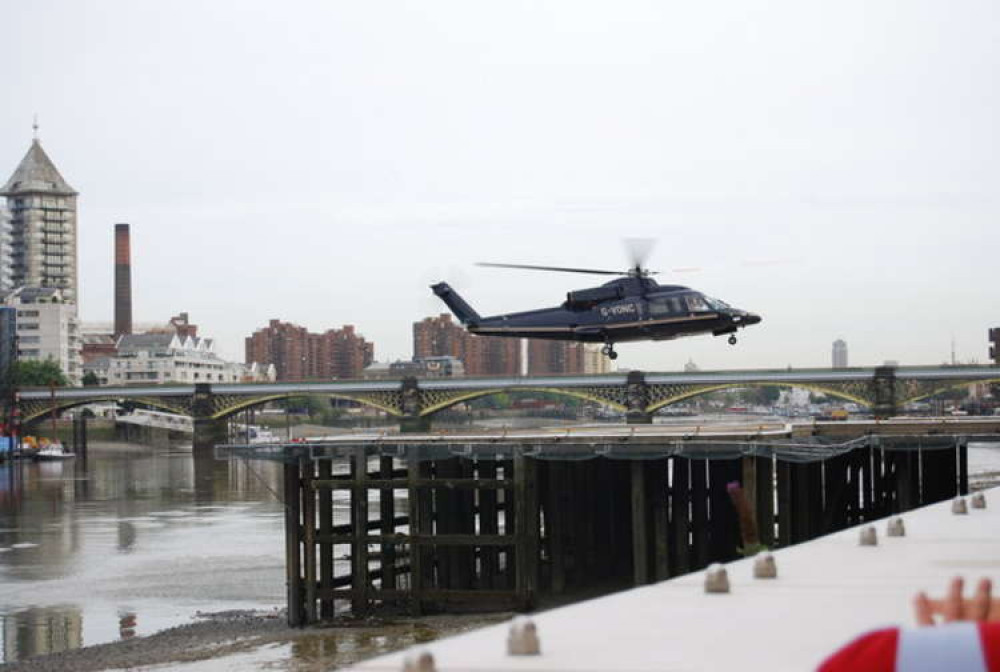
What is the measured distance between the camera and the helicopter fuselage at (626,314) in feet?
138

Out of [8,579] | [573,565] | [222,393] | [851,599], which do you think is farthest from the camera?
[222,393]

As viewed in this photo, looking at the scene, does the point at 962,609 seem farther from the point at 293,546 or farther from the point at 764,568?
the point at 293,546

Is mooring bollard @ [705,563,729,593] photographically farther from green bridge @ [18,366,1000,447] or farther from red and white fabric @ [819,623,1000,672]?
green bridge @ [18,366,1000,447]

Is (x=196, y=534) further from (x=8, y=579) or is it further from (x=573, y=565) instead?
(x=573, y=565)

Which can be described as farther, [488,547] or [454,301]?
[454,301]

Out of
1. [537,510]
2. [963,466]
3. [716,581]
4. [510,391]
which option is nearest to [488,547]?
[537,510]

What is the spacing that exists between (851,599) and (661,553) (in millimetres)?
23393

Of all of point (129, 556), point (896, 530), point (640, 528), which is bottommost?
point (129, 556)

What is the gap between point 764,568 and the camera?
487 inches

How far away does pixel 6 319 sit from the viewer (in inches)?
7726

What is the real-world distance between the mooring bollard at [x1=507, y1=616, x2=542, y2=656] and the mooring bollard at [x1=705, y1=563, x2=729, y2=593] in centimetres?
340

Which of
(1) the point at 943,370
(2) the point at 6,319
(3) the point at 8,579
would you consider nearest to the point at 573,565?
(3) the point at 8,579

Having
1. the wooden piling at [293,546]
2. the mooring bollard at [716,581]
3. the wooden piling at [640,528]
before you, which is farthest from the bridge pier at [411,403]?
the mooring bollard at [716,581]

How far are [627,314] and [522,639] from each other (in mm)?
34387
